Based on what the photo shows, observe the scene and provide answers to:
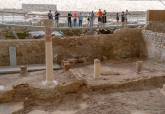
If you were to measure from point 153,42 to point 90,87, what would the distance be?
28.7 ft

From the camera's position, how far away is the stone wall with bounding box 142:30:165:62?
63.2 ft

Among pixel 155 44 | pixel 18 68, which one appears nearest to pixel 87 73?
pixel 18 68

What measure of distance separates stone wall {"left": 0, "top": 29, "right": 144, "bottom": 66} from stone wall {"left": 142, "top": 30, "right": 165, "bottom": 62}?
0.87 metres

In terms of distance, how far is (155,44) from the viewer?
20.1m

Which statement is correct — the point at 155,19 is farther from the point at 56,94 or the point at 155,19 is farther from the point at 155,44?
the point at 56,94

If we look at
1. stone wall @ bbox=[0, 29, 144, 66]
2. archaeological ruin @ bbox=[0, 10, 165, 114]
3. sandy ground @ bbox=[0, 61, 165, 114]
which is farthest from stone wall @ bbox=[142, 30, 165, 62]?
sandy ground @ bbox=[0, 61, 165, 114]

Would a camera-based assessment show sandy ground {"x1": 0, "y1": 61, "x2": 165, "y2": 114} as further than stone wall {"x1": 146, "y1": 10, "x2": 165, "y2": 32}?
No

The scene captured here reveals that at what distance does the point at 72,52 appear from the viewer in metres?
21.1

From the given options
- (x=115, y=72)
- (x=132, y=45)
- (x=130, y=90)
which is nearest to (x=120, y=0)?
(x=132, y=45)

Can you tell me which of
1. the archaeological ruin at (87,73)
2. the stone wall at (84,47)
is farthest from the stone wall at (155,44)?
the stone wall at (84,47)

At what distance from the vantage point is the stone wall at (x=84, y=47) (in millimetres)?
20656

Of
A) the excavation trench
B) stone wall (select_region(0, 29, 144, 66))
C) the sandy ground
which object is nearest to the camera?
the sandy ground

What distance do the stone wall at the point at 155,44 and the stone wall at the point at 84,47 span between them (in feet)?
2.86

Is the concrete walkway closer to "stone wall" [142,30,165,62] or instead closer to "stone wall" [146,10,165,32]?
"stone wall" [142,30,165,62]
